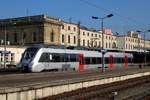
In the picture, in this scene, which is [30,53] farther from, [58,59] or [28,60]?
[58,59]

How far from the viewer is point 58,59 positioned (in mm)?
44375

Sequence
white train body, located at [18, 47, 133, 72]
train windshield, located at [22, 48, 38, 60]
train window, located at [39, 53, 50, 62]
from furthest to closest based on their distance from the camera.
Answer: train window, located at [39, 53, 50, 62] → train windshield, located at [22, 48, 38, 60] → white train body, located at [18, 47, 133, 72]

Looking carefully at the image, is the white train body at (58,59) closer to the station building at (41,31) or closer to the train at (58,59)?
the train at (58,59)

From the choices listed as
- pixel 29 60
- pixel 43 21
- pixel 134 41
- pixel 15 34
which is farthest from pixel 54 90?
pixel 134 41

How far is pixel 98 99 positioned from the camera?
72.3 ft

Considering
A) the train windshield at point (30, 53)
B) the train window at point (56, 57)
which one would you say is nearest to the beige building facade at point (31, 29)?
the train window at point (56, 57)

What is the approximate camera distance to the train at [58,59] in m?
41.3

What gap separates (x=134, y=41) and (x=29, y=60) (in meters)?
118

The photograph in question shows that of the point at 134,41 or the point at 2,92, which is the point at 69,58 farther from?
the point at 134,41

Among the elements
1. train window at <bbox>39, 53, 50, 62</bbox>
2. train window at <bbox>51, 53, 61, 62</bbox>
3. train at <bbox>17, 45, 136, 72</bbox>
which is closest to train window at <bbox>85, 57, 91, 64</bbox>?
train at <bbox>17, 45, 136, 72</bbox>

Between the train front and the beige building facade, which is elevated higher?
the beige building facade

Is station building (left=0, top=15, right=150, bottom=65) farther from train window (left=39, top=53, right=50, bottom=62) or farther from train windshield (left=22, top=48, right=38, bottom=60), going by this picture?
train window (left=39, top=53, right=50, bottom=62)

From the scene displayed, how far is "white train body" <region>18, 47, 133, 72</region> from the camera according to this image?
41.2 metres

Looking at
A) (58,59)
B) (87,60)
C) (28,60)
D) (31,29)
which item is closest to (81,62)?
(87,60)
